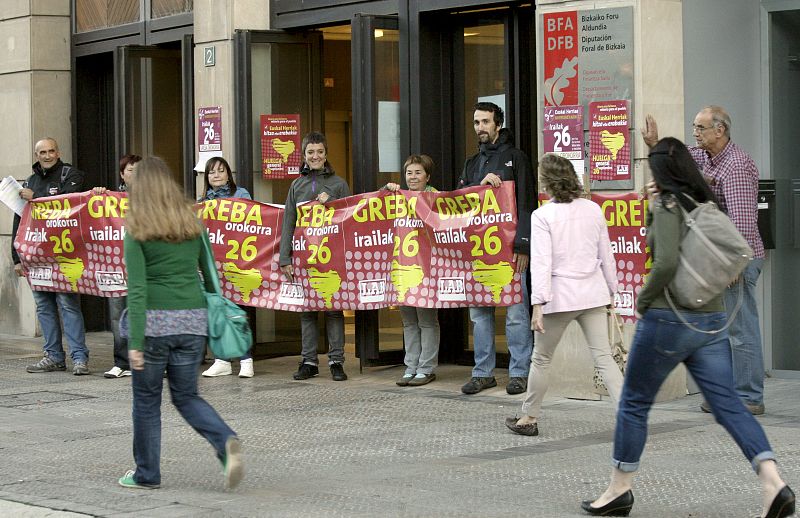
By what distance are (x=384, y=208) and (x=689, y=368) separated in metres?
5.31

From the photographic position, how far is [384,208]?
1124cm

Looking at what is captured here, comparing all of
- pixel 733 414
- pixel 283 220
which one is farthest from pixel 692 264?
pixel 283 220

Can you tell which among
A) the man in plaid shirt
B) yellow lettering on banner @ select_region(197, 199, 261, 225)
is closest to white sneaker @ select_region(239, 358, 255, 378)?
yellow lettering on banner @ select_region(197, 199, 261, 225)

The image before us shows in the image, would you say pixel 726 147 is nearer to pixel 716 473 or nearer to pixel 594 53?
pixel 594 53

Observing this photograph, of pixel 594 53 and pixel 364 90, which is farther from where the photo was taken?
pixel 364 90

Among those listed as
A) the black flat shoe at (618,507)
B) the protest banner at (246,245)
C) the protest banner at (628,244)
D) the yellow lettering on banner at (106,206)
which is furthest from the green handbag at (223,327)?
the yellow lettering on banner at (106,206)

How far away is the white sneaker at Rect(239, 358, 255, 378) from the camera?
1201 cm

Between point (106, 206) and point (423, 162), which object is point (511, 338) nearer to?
point (423, 162)

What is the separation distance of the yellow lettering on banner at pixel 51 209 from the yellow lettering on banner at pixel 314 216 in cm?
251

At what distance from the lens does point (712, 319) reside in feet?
20.1

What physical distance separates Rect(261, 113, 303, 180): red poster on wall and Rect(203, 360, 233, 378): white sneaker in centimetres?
202

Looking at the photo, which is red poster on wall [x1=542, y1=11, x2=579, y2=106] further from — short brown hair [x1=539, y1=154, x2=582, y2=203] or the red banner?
short brown hair [x1=539, y1=154, x2=582, y2=203]

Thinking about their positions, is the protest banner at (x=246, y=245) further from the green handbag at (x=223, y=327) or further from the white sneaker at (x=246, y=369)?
the green handbag at (x=223, y=327)

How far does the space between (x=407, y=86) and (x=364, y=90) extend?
40cm
